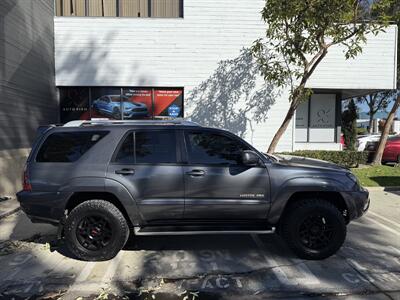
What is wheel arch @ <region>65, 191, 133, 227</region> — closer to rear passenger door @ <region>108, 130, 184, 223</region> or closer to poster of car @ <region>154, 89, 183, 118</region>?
rear passenger door @ <region>108, 130, 184, 223</region>

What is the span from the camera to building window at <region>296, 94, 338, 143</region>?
15320mm

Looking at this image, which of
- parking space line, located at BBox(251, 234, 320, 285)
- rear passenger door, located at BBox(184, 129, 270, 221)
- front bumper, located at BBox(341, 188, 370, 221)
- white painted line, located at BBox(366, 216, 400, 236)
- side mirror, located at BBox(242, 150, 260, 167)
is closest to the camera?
parking space line, located at BBox(251, 234, 320, 285)

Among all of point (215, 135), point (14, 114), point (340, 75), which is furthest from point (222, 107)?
point (215, 135)

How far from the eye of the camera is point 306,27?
10.2 m

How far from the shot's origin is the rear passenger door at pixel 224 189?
16.8ft

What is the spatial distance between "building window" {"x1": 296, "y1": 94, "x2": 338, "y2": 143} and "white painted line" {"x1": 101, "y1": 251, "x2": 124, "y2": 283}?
11.2 metres

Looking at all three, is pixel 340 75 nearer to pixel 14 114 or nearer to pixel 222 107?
pixel 222 107

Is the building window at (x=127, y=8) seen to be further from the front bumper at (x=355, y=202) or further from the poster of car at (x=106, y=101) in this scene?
the front bumper at (x=355, y=202)

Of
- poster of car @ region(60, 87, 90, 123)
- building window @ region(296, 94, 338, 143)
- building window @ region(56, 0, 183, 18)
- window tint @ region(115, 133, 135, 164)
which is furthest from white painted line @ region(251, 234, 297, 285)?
building window @ region(56, 0, 183, 18)

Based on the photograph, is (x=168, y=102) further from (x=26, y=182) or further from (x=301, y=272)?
(x=301, y=272)

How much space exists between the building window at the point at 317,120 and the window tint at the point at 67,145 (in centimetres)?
1130

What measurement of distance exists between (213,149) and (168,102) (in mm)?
8700

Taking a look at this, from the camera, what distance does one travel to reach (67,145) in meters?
5.25

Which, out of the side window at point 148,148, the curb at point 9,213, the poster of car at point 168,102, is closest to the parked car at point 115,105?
the poster of car at point 168,102
